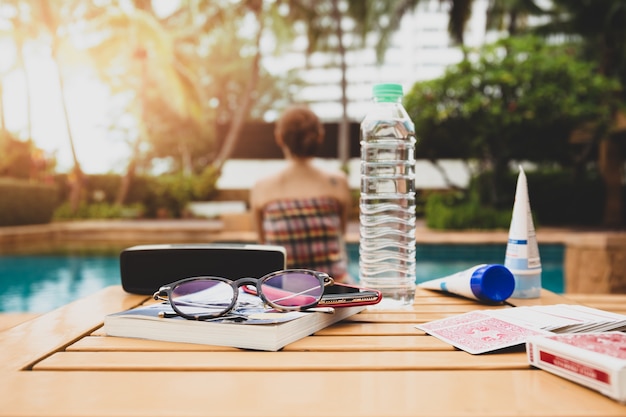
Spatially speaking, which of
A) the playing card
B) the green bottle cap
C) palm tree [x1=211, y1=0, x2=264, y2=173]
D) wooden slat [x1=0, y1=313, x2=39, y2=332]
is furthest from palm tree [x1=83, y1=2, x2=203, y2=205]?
the playing card

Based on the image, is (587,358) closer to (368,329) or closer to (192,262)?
(368,329)

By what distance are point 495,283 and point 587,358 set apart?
1.94 feet

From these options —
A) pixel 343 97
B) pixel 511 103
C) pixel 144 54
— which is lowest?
pixel 511 103

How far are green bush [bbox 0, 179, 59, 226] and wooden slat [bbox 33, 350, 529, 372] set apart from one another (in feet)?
38.9

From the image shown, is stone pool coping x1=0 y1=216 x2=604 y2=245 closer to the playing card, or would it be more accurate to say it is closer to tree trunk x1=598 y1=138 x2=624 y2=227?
tree trunk x1=598 y1=138 x2=624 y2=227

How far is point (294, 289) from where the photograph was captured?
100 cm

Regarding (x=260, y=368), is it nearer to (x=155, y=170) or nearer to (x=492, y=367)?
(x=492, y=367)

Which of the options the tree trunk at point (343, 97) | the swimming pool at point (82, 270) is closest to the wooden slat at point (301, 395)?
the swimming pool at point (82, 270)

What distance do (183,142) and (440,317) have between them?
25370 millimetres

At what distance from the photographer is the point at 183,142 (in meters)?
25.5

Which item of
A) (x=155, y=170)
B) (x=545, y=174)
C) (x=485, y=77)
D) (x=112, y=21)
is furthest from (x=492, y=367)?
(x=155, y=170)

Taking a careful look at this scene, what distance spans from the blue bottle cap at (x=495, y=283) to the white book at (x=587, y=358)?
47 centimetres

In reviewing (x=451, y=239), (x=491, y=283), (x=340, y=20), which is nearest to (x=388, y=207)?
(x=491, y=283)

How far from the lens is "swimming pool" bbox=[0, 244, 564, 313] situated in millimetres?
5682
